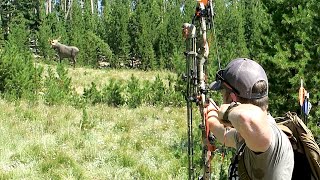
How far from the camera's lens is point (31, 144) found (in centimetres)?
786

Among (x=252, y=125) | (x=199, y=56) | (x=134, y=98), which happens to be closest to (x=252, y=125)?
(x=252, y=125)

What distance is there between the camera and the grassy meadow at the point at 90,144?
22.5 ft

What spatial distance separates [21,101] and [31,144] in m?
4.94

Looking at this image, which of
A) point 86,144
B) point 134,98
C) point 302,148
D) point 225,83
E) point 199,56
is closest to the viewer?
point 302,148

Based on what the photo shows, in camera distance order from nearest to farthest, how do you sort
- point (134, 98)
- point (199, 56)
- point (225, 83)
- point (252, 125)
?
point (252, 125) → point (225, 83) → point (199, 56) → point (134, 98)

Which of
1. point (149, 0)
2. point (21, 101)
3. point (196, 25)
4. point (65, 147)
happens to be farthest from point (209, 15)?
point (149, 0)

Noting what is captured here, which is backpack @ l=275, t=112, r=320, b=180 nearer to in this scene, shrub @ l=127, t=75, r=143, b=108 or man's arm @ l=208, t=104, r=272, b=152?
man's arm @ l=208, t=104, r=272, b=152

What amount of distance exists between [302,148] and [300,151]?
21 millimetres

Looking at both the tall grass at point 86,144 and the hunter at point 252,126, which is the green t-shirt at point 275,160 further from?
the tall grass at point 86,144

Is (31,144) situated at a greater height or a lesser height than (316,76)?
lesser

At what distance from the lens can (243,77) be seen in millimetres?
2432

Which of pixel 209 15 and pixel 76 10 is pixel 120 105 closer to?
pixel 209 15

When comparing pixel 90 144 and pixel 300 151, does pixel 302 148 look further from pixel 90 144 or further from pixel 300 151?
pixel 90 144

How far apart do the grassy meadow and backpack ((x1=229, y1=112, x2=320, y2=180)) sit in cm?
433
